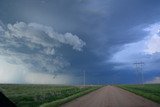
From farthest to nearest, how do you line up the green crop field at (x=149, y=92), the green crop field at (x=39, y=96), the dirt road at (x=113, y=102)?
the green crop field at (x=149, y=92) < the green crop field at (x=39, y=96) < the dirt road at (x=113, y=102)

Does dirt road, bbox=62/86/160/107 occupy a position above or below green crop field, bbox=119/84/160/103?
below

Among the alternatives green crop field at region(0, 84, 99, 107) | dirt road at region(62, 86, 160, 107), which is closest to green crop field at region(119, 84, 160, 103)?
dirt road at region(62, 86, 160, 107)

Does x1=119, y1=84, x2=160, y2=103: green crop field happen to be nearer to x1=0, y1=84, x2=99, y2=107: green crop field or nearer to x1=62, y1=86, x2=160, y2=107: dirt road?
x1=62, y1=86, x2=160, y2=107: dirt road

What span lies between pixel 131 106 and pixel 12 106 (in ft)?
88.4

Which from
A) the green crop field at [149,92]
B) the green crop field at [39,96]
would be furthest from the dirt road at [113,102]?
the green crop field at [39,96]

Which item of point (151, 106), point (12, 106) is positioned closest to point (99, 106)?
point (151, 106)

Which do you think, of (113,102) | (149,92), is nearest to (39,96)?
(113,102)

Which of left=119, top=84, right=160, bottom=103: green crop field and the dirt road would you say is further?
left=119, top=84, right=160, bottom=103: green crop field

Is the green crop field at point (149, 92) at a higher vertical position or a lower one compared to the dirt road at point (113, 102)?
higher

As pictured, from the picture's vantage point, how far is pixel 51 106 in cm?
3288

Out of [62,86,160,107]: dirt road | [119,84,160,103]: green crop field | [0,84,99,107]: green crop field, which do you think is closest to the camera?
[62,86,160,107]: dirt road

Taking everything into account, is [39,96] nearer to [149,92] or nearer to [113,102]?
[113,102]

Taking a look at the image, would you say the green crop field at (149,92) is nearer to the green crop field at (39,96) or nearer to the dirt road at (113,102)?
the dirt road at (113,102)

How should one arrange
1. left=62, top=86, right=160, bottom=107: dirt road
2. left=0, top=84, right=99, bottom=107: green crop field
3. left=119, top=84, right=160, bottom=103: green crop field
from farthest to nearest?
1. left=119, top=84, right=160, bottom=103: green crop field
2. left=0, top=84, right=99, bottom=107: green crop field
3. left=62, top=86, right=160, bottom=107: dirt road
